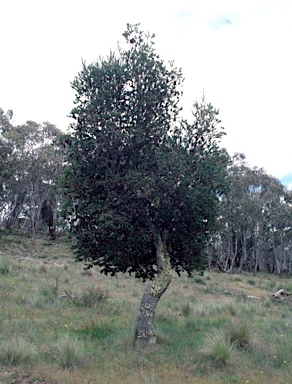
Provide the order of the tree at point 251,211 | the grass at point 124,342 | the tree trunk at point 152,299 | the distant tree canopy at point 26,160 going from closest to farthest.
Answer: the grass at point 124,342
the tree trunk at point 152,299
the distant tree canopy at point 26,160
the tree at point 251,211

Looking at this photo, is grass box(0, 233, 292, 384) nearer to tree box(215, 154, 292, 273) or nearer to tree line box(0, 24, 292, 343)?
tree line box(0, 24, 292, 343)

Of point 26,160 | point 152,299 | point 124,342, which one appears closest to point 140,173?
point 152,299

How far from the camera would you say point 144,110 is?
30.5ft

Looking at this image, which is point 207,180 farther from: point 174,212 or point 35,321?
point 35,321

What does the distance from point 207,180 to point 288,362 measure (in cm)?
436

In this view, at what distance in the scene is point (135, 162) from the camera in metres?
9.34

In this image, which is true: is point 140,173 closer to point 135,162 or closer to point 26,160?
point 135,162

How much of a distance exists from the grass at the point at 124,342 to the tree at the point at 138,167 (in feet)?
3.85

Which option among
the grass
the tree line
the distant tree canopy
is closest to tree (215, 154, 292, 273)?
the distant tree canopy

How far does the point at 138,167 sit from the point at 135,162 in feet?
0.73

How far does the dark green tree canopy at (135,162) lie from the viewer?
880 cm

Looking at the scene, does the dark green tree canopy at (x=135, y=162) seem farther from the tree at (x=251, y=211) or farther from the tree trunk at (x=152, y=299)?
the tree at (x=251, y=211)

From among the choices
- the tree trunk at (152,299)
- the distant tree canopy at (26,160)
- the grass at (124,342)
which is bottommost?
the grass at (124,342)

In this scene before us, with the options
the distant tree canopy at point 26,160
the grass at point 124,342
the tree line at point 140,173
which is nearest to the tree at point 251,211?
the distant tree canopy at point 26,160
